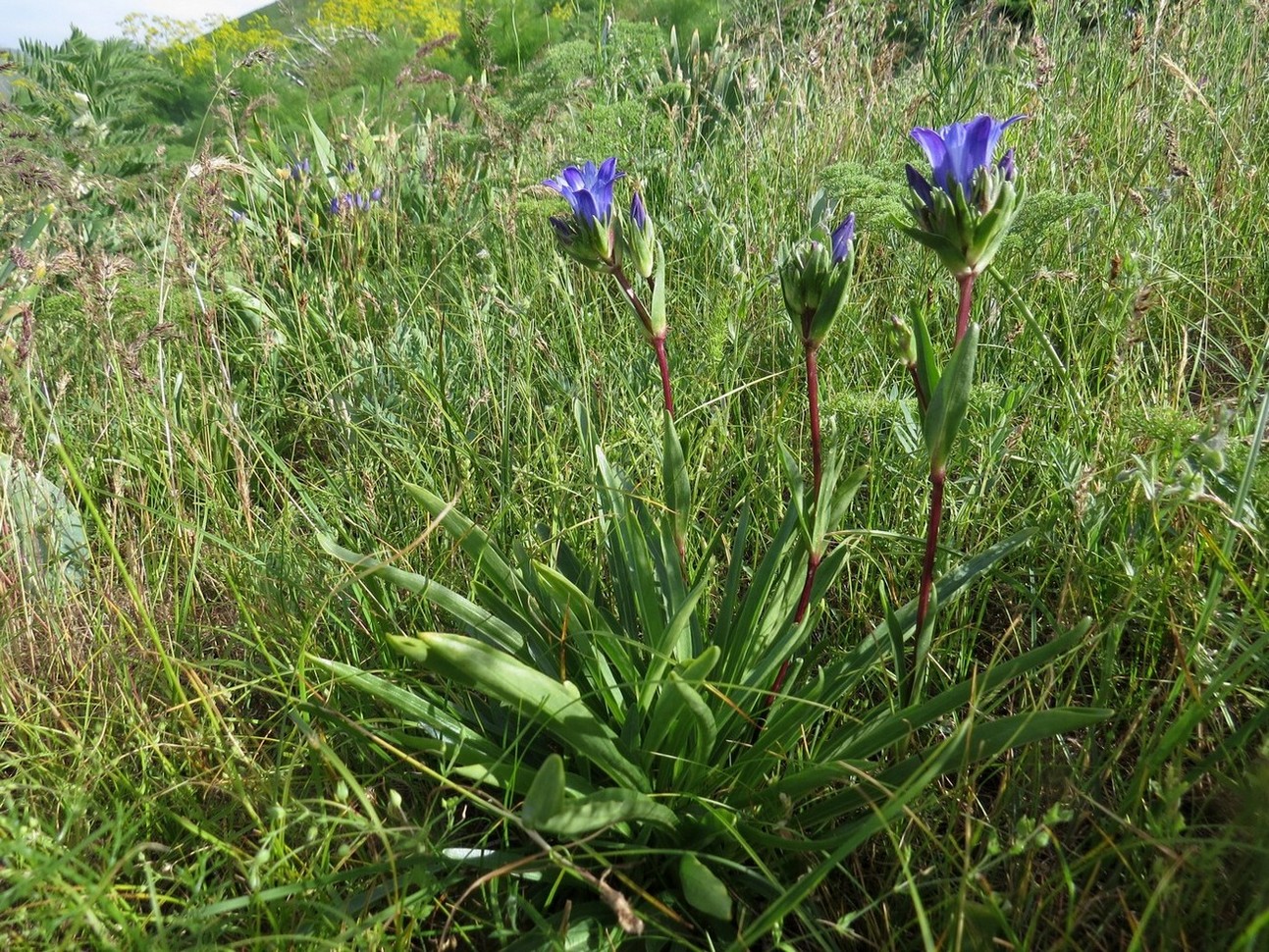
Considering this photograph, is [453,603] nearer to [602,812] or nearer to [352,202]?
[602,812]

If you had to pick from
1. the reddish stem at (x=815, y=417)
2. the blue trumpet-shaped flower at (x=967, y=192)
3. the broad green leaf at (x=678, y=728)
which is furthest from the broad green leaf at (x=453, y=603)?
the blue trumpet-shaped flower at (x=967, y=192)

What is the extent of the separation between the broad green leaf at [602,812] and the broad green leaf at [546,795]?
0.01 m

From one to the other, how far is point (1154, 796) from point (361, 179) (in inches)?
114

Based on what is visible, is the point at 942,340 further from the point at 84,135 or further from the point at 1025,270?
the point at 84,135

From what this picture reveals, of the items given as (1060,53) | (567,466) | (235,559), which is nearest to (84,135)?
(235,559)

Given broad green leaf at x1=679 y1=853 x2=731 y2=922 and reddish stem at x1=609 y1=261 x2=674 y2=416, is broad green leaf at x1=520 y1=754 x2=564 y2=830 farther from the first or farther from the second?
reddish stem at x1=609 y1=261 x2=674 y2=416

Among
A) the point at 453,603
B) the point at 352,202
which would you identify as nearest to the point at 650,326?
the point at 453,603

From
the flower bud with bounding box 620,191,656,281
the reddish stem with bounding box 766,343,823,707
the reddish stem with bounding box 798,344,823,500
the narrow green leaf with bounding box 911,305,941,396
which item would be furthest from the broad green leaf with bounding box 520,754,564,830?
the flower bud with bounding box 620,191,656,281

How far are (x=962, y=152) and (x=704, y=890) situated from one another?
2.86 ft

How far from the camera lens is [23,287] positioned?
1881mm

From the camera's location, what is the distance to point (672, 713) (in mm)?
1070

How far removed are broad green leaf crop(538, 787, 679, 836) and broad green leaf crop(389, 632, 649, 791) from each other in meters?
0.09

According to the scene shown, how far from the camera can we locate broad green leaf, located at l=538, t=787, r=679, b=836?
0.94 meters

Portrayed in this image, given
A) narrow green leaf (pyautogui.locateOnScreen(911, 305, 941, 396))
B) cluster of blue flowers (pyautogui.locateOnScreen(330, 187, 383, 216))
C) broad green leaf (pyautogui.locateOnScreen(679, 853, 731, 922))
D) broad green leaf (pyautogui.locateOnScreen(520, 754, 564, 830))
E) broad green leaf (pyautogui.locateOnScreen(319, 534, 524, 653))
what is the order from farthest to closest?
cluster of blue flowers (pyautogui.locateOnScreen(330, 187, 383, 216)) < broad green leaf (pyautogui.locateOnScreen(319, 534, 524, 653)) < narrow green leaf (pyautogui.locateOnScreen(911, 305, 941, 396)) < broad green leaf (pyautogui.locateOnScreen(679, 853, 731, 922)) < broad green leaf (pyautogui.locateOnScreen(520, 754, 564, 830))
